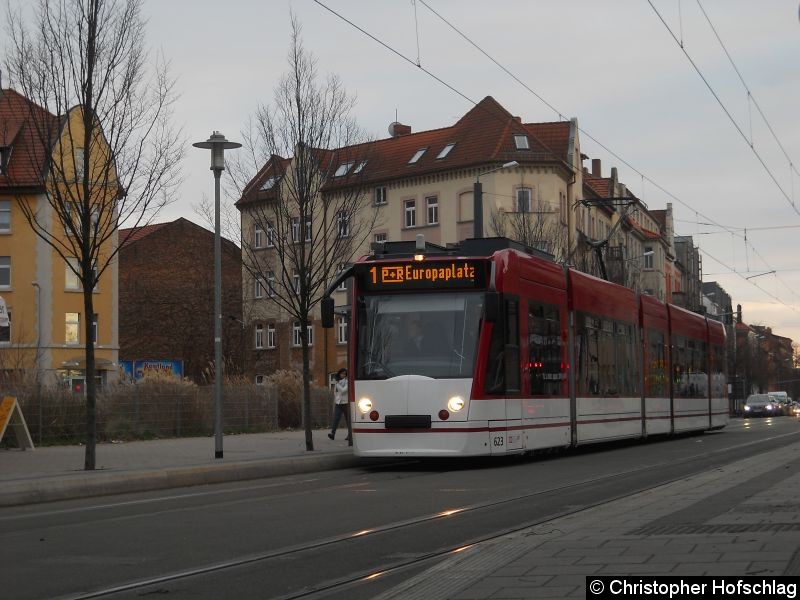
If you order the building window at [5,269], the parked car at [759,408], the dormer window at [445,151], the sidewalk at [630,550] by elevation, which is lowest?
the parked car at [759,408]

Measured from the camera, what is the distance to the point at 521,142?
67.0 metres

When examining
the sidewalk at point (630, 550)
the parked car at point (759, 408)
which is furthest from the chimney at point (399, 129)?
the sidewalk at point (630, 550)

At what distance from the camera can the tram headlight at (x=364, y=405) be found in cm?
2012

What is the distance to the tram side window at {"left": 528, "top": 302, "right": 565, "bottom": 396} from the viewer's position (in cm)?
2148

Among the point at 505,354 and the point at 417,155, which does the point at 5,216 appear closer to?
the point at 417,155

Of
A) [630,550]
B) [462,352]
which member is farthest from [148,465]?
[630,550]

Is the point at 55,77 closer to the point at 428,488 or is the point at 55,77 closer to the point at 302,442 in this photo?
the point at 428,488

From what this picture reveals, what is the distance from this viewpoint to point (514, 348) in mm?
20625

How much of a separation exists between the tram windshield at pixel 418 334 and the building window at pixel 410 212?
48.8 m

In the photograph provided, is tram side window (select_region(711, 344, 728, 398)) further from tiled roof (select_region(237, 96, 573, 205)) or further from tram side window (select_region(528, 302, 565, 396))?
tiled roof (select_region(237, 96, 573, 205))

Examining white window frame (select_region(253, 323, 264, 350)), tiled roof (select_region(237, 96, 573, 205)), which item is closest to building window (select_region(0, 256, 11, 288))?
tiled roof (select_region(237, 96, 573, 205))

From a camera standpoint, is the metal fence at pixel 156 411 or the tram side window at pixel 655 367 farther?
the tram side window at pixel 655 367

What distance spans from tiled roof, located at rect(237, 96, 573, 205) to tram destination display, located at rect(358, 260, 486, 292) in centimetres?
4179

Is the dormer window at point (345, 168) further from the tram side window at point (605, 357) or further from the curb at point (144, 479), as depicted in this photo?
the curb at point (144, 479)
